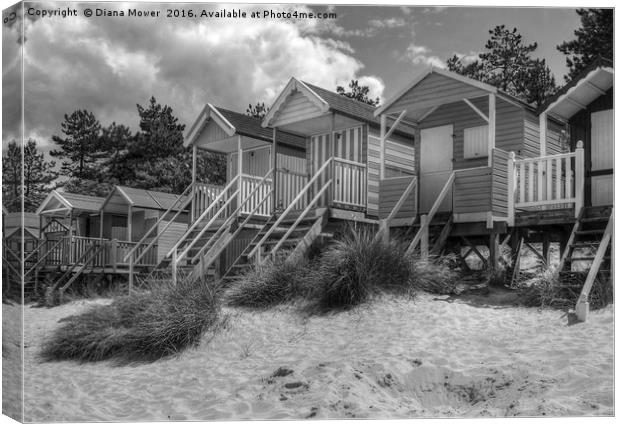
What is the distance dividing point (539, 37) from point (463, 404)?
15.1 feet

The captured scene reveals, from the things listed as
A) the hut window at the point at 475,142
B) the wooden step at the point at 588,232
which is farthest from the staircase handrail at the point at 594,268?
the hut window at the point at 475,142

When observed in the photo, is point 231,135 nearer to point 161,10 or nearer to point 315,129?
point 315,129

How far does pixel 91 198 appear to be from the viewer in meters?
27.5

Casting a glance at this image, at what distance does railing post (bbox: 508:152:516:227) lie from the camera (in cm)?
1438

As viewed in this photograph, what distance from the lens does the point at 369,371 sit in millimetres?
9406

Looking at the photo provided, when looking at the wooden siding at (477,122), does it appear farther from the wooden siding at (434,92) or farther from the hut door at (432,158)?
the wooden siding at (434,92)

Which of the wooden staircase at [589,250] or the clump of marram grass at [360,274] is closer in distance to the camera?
the wooden staircase at [589,250]

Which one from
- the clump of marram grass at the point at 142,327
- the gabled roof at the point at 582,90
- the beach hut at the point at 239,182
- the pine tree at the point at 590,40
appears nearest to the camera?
the pine tree at the point at 590,40

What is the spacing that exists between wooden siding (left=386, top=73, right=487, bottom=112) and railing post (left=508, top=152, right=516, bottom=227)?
1.51 m

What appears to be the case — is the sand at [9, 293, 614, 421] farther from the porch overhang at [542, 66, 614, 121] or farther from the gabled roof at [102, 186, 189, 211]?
the gabled roof at [102, 186, 189, 211]

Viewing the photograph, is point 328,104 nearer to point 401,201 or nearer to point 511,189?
point 401,201

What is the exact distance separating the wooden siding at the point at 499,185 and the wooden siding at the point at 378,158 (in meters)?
3.76

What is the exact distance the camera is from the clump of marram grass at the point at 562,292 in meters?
10.8

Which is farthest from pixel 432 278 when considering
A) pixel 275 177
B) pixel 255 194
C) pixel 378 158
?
pixel 255 194
